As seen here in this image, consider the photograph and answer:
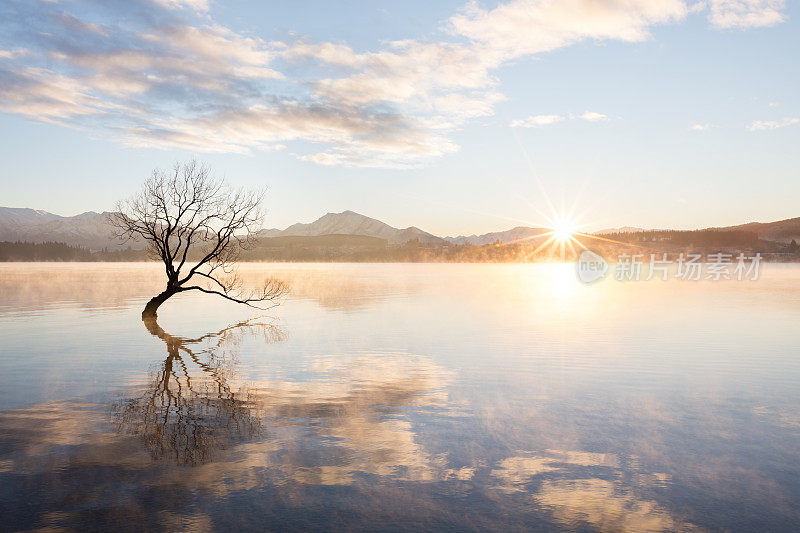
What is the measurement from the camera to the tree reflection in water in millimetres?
14484

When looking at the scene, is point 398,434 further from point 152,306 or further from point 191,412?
point 152,306

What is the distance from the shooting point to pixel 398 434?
621 inches

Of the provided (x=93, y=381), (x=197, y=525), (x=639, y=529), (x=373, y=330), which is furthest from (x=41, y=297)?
(x=639, y=529)

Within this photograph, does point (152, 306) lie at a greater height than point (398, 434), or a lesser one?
greater

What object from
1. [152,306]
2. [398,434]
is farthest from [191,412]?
[152,306]

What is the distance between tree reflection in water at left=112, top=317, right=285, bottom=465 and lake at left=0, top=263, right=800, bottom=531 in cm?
10

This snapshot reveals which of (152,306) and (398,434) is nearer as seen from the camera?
(398,434)

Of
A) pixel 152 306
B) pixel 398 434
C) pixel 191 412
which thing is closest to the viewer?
pixel 398 434

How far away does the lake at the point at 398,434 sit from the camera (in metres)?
10.9

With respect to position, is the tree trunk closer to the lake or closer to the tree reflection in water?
the lake

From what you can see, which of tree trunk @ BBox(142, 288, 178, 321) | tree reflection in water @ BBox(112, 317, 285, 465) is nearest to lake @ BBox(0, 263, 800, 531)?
tree reflection in water @ BBox(112, 317, 285, 465)

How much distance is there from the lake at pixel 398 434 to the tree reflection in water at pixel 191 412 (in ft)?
0.32

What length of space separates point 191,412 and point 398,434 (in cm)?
679

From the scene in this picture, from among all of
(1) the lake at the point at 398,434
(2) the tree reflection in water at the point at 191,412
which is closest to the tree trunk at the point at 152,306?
(1) the lake at the point at 398,434
